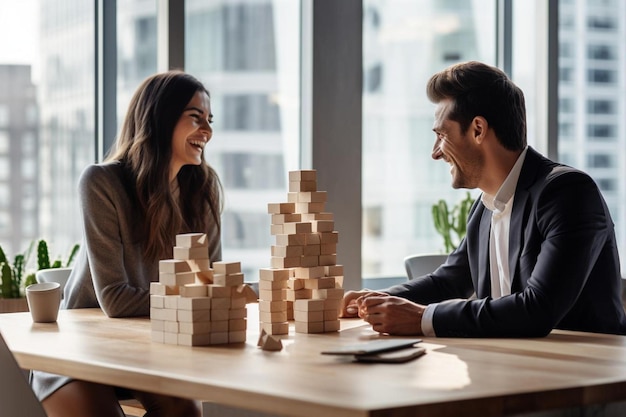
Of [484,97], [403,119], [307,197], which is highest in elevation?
[403,119]

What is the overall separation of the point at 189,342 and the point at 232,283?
17cm

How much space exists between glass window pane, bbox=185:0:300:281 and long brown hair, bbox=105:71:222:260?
1.60m

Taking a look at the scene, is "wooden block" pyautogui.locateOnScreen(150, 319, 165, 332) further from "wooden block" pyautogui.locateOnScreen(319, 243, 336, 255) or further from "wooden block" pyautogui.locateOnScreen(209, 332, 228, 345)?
"wooden block" pyautogui.locateOnScreen(319, 243, 336, 255)

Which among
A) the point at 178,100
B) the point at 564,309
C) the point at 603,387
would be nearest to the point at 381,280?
the point at 178,100

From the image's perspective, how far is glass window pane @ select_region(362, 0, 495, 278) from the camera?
5.24 meters

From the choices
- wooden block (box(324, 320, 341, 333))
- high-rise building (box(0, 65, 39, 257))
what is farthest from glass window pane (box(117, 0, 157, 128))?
wooden block (box(324, 320, 341, 333))

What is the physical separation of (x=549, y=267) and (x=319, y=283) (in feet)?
1.93

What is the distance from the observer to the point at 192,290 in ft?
6.79

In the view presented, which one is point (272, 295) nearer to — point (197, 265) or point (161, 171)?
point (197, 265)

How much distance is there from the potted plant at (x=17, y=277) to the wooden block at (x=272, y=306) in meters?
2.04

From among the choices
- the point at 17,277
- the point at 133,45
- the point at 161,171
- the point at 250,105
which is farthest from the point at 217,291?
the point at 250,105

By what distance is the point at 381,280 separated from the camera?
208 inches

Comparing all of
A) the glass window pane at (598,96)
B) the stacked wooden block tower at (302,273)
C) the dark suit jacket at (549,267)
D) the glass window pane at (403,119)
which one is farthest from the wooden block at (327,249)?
the glass window pane at (598,96)

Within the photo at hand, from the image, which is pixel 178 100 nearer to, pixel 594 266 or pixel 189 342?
pixel 189 342
